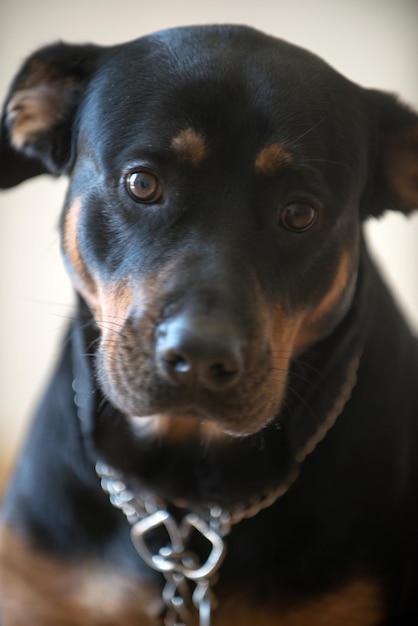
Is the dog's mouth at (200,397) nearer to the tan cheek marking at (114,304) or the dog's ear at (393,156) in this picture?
the tan cheek marking at (114,304)

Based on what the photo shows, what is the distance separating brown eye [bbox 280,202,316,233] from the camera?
1427 mm

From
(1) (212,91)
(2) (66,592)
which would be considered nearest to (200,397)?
(1) (212,91)

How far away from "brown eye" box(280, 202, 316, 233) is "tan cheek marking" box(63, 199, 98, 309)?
336mm

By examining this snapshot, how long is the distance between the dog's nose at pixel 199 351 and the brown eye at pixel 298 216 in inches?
10.2

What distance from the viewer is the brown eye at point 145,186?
1393mm

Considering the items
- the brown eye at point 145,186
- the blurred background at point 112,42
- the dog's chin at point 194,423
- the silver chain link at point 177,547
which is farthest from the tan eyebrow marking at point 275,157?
the blurred background at point 112,42

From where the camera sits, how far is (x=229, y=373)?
4.15 ft

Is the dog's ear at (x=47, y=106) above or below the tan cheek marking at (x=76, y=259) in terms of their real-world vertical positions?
above

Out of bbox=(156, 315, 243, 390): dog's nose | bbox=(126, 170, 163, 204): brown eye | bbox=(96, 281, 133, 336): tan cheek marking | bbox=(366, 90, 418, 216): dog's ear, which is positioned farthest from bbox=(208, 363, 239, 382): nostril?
bbox=(366, 90, 418, 216): dog's ear

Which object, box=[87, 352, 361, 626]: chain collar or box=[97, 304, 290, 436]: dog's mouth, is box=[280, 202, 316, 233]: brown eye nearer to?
box=[97, 304, 290, 436]: dog's mouth

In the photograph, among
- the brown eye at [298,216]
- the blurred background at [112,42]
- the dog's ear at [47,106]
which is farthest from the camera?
the blurred background at [112,42]

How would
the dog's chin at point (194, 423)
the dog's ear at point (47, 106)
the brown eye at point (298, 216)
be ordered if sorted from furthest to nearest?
the dog's ear at point (47, 106), the brown eye at point (298, 216), the dog's chin at point (194, 423)

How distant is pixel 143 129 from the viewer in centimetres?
139

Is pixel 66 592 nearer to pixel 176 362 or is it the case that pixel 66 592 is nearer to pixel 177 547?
pixel 177 547
